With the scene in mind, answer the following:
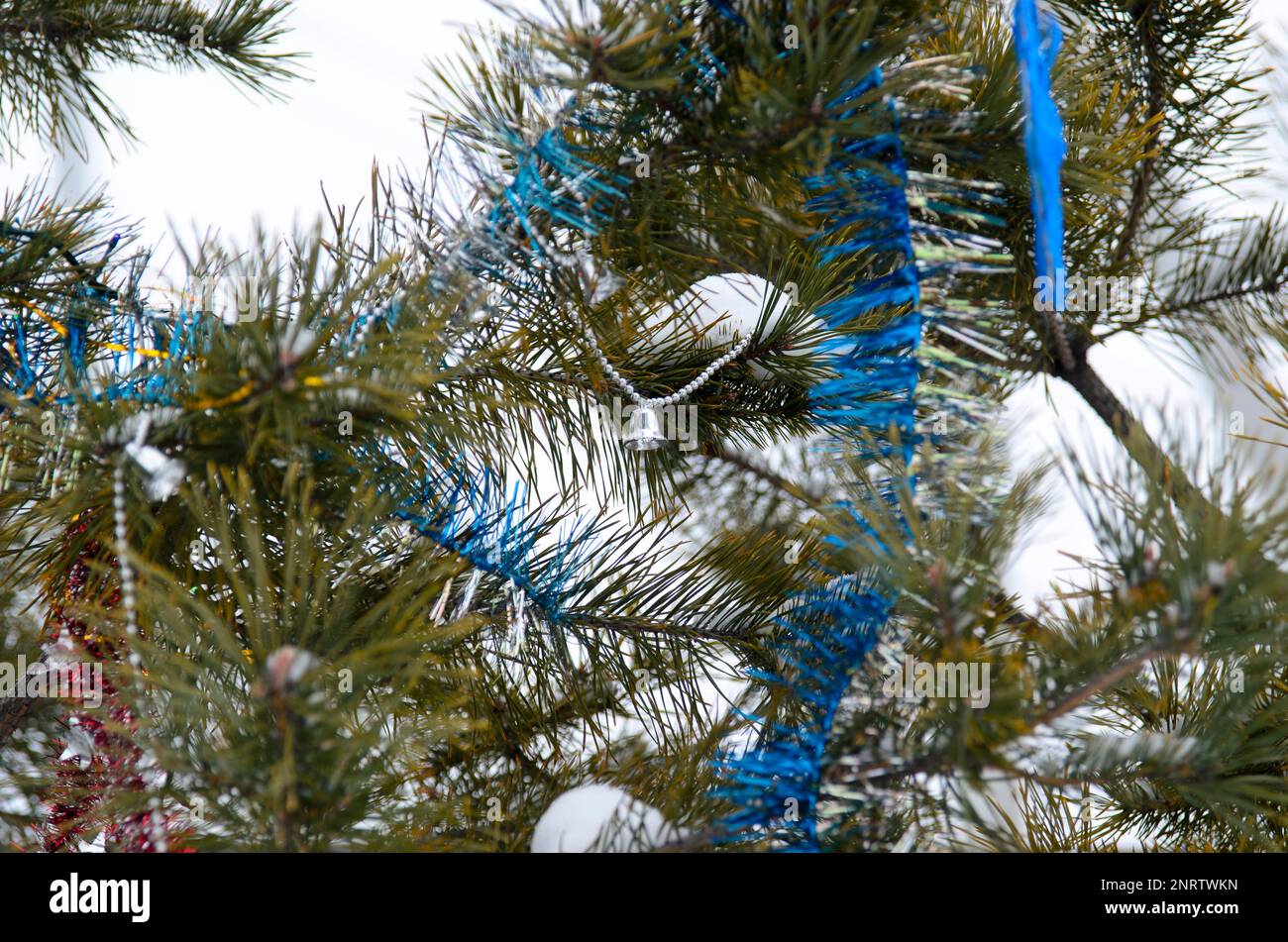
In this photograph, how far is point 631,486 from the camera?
367 mm

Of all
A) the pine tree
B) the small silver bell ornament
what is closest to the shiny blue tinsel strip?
the pine tree

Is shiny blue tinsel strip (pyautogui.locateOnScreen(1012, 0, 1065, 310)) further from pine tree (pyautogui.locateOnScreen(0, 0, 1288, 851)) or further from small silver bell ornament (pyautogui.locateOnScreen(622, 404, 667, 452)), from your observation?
small silver bell ornament (pyautogui.locateOnScreen(622, 404, 667, 452))

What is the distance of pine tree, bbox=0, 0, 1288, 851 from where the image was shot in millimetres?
204

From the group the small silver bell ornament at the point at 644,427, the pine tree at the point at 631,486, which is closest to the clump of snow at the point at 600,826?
the pine tree at the point at 631,486

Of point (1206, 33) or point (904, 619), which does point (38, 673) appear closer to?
point (904, 619)

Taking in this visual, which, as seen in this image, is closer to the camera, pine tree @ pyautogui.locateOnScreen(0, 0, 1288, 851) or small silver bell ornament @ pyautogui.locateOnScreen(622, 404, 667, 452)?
pine tree @ pyautogui.locateOnScreen(0, 0, 1288, 851)

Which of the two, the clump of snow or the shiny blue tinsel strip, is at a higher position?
the shiny blue tinsel strip

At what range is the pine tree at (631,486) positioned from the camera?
0.67 feet

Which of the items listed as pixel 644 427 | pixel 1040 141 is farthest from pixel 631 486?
pixel 1040 141

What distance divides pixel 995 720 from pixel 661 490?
0.61 ft

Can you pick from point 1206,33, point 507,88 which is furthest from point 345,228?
point 1206,33

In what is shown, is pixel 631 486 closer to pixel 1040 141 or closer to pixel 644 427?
pixel 644 427

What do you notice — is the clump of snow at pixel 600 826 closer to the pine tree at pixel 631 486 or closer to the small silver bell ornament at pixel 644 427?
the pine tree at pixel 631 486

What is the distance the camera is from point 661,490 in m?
0.36
